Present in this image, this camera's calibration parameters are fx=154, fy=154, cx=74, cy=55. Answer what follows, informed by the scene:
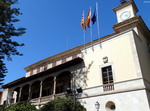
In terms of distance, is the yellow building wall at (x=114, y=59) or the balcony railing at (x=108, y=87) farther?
the balcony railing at (x=108, y=87)

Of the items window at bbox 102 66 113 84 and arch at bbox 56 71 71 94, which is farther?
arch at bbox 56 71 71 94

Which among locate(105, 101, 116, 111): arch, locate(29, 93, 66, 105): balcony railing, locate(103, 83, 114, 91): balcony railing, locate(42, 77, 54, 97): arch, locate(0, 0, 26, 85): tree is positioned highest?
locate(0, 0, 26, 85): tree

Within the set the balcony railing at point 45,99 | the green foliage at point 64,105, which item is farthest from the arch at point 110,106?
the balcony railing at point 45,99

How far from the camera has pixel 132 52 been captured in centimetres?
1514

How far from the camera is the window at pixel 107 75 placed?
636 inches

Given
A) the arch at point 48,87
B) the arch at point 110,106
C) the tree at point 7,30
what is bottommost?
the arch at point 110,106

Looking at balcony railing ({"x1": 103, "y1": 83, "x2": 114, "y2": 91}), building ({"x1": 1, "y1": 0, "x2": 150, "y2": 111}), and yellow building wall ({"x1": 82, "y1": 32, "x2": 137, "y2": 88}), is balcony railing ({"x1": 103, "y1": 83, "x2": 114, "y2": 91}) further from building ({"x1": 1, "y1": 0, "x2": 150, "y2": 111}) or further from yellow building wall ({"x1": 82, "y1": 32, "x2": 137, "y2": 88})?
yellow building wall ({"x1": 82, "y1": 32, "x2": 137, "y2": 88})

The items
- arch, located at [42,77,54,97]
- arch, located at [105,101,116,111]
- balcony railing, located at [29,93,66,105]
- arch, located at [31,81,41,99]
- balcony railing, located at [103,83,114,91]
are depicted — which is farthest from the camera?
arch, located at [31,81,41,99]

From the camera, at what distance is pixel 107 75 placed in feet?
54.0

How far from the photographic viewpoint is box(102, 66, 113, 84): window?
53.0 feet

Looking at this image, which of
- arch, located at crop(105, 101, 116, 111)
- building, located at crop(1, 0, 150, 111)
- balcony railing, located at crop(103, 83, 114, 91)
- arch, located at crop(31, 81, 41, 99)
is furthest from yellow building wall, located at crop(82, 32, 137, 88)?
arch, located at crop(31, 81, 41, 99)

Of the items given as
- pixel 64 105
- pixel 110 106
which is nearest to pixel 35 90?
pixel 64 105

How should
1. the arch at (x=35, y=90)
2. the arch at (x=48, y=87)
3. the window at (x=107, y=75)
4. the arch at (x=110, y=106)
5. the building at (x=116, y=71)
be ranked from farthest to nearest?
the arch at (x=35, y=90), the arch at (x=48, y=87), the window at (x=107, y=75), the arch at (x=110, y=106), the building at (x=116, y=71)

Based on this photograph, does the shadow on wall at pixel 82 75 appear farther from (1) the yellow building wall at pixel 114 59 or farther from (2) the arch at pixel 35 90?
(2) the arch at pixel 35 90
